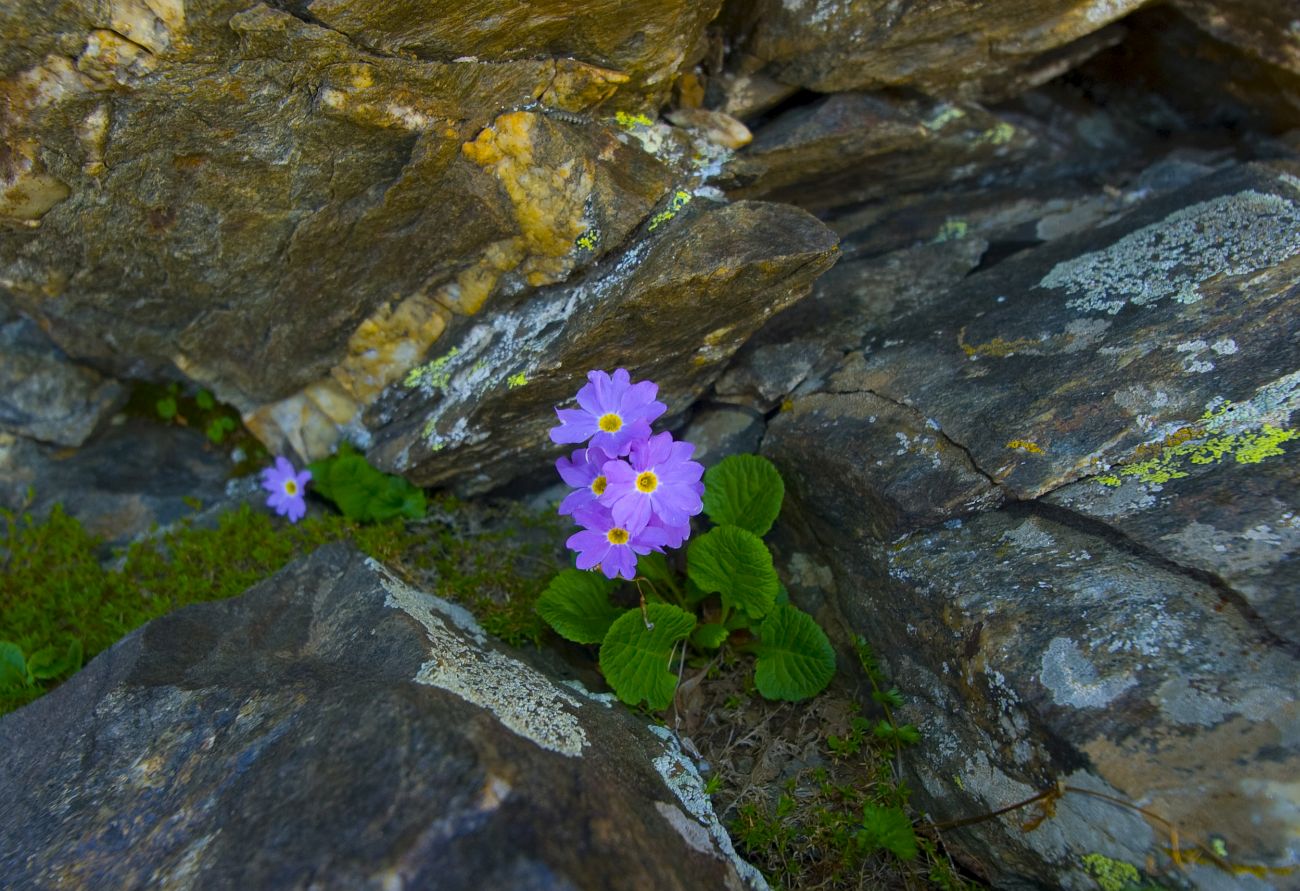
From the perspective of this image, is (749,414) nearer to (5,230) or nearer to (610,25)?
(610,25)

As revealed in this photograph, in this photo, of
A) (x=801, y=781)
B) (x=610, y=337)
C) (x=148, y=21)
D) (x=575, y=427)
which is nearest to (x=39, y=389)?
(x=148, y=21)

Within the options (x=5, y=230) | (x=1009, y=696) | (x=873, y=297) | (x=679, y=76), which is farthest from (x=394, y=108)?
(x=1009, y=696)

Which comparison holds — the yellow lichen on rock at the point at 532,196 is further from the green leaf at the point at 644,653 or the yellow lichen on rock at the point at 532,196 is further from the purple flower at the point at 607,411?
the green leaf at the point at 644,653

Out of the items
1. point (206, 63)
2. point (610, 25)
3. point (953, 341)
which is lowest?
point (953, 341)

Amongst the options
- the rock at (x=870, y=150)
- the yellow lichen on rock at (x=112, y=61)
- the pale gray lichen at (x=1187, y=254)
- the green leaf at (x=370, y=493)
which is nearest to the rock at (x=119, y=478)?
the green leaf at (x=370, y=493)

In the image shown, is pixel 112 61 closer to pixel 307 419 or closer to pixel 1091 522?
pixel 307 419
